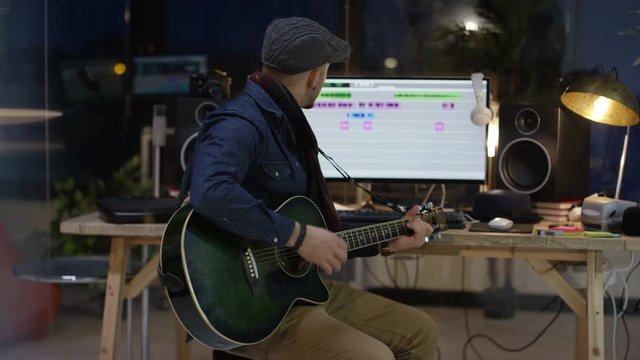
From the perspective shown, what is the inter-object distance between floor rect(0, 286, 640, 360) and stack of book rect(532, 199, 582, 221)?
0.95 metres

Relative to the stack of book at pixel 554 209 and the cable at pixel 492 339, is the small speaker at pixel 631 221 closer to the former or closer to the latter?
the stack of book at pixel 554 209

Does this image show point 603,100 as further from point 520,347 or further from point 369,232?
point 520,347

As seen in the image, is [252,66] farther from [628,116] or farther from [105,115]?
[628,116]

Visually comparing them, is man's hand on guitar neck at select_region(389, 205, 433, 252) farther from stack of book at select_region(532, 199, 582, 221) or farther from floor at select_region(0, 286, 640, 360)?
floor at select_region(0, 286, 640, 360)

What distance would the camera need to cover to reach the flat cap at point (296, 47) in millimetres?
2162

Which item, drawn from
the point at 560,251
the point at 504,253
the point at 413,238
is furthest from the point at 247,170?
the point at 560,251

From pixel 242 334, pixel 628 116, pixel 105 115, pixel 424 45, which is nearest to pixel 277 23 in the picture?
pixel 242 334

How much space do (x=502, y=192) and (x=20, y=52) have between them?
174cm

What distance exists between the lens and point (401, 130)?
3.08m

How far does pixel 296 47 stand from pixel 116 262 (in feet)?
3.21

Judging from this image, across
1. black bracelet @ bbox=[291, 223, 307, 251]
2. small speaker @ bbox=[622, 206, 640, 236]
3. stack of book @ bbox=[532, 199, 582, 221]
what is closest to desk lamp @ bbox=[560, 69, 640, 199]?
stack of book @ bbox=[532, 199, 582, 221]

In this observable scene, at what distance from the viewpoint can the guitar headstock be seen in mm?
2473

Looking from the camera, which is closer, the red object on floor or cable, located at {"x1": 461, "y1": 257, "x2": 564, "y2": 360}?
the red object on floor

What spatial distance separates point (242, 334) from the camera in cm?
206
